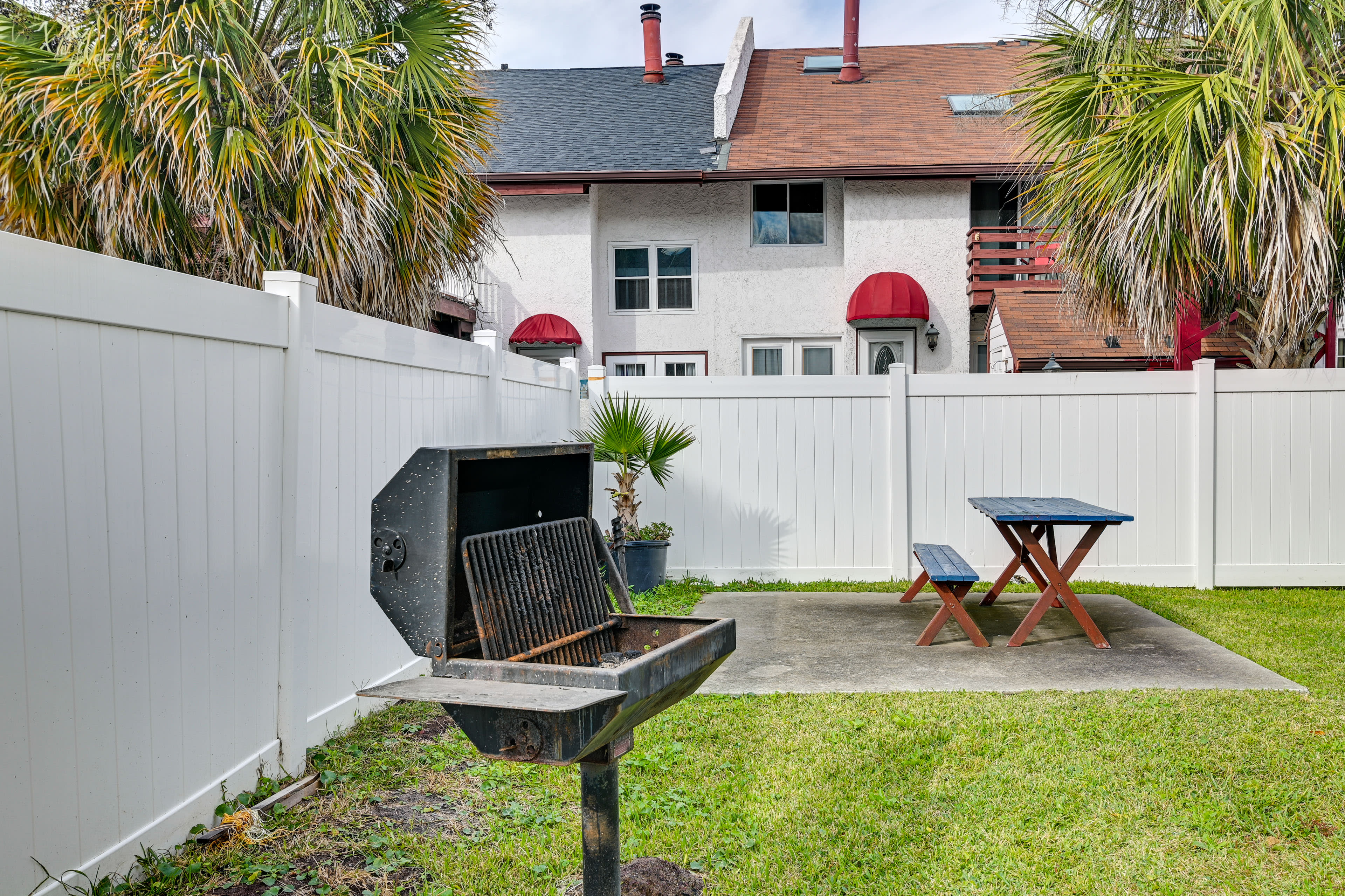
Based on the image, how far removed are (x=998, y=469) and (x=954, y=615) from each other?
8.02 feet

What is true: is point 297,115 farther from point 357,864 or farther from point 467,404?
point 357,864

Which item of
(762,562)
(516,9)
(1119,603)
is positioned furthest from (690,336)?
(516,9)

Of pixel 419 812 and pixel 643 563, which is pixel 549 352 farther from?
pixel 419 812

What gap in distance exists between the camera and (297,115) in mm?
6516

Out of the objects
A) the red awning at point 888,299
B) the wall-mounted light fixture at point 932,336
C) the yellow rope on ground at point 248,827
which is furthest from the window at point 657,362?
the yellow rope on ground at point 248,827

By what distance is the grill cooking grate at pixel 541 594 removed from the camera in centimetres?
218

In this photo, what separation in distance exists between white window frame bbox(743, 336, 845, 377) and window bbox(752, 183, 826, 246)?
1623 mm

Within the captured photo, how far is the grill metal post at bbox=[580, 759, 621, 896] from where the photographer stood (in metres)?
2.28

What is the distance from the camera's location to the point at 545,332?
15.0 m

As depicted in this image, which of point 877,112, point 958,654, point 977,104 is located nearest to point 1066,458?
point 958,654

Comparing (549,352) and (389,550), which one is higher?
(549,352)

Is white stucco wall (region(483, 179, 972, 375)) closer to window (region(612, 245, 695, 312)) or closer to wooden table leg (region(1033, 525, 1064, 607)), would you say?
window (region(612, 245, 695, 312))

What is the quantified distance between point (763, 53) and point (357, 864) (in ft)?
62.7

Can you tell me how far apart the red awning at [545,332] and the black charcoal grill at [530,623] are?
12538 millimetres
